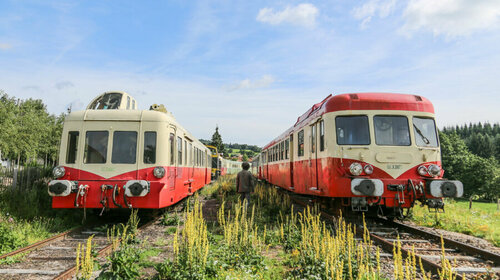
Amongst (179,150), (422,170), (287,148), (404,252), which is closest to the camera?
(404,252)

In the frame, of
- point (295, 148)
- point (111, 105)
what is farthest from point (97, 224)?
point (295, 148)

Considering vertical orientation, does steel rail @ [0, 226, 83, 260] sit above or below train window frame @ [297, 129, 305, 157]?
below

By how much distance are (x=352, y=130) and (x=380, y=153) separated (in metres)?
0.82

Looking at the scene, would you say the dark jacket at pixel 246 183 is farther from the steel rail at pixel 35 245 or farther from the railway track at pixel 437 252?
the steel rail at pixel 35 245

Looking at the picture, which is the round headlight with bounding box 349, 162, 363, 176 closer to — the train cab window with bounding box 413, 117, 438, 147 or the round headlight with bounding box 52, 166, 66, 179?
the train cab window with bounding box 413, 117, 438, 147

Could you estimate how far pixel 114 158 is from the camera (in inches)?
327

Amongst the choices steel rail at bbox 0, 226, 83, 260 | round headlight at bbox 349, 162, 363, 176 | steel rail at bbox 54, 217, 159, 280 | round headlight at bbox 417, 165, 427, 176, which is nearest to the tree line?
steel rail at bbox 0, 226, 83, 260

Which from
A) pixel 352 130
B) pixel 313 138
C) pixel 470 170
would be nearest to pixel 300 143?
pixel 313 138

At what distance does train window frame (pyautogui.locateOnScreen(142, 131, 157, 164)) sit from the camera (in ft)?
27.3

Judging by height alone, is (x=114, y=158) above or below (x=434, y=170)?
above

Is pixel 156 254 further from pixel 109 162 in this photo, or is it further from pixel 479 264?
pixel 479 264

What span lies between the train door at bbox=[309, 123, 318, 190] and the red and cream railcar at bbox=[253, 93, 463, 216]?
0.42 metres

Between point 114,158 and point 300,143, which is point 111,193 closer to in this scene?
point 114,158

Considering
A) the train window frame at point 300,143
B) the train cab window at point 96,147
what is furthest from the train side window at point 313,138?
the train cab window at point 96,147
